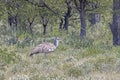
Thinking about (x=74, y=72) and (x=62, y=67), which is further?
(x=62, y=67)

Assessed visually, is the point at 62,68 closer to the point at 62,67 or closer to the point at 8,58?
the point at 62,67

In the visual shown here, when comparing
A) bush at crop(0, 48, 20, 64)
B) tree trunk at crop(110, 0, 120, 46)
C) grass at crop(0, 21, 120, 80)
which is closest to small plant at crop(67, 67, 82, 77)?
grass at crop(0, 21, 120, 80)

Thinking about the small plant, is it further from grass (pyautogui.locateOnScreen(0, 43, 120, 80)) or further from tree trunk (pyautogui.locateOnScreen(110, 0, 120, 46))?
tree trunk (pyautogui.locateOnScreen(110, 0, 120, 46))

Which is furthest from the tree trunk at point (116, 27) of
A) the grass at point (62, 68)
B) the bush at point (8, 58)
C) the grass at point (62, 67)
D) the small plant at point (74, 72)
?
the small plant at point (74, 72)

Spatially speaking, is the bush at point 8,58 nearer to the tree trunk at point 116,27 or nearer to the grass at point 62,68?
the grass at point 62,68

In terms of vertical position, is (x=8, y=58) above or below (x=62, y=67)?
above

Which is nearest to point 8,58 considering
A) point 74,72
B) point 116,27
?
point 74,72

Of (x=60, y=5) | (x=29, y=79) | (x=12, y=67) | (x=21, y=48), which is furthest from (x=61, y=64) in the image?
(x=60, y=5)

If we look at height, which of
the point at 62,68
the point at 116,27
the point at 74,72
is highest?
the point at 74,72

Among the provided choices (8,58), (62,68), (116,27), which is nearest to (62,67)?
(62,68)

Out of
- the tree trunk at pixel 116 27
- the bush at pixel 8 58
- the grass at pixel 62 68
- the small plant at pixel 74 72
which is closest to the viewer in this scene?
the grass at pixel 62 68

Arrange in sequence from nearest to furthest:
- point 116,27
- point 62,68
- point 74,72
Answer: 1. point 74,72
2. point 62,68
3. point 116,27

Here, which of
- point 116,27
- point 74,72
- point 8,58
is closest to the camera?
point 74,72

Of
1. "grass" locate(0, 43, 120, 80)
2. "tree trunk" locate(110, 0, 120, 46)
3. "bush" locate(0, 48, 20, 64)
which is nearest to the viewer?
"grass" locate(0, 43, 120, 80)
